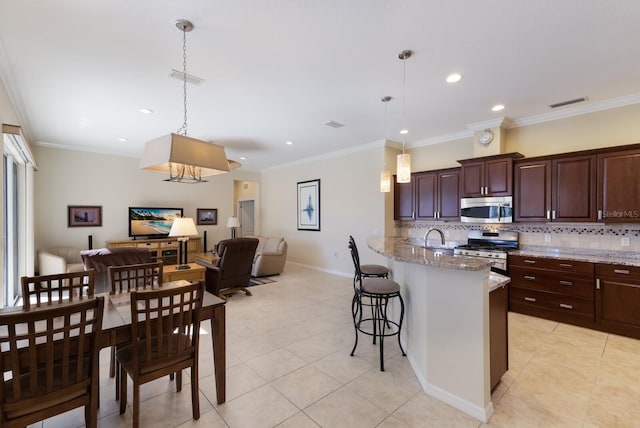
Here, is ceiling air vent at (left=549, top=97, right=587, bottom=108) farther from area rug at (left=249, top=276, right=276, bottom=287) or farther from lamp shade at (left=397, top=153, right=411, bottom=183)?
area rug at (left=249, top=276, right=276, bottom=287)

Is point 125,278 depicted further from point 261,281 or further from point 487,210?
point 487,210

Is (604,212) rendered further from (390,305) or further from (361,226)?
(361,226)

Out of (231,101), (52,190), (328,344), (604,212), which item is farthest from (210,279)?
(604,212)

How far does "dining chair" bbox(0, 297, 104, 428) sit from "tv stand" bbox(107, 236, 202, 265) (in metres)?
5.12

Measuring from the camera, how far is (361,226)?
234 inches

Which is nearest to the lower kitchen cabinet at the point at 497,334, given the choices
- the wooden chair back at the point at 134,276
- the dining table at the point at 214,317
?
the dining table at the point at 214,317

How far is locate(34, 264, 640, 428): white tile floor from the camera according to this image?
6.41ft

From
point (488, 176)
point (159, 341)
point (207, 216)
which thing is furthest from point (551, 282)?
point (207, 216)

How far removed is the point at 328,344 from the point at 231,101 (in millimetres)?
3183

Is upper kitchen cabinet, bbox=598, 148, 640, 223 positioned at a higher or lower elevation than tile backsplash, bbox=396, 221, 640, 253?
higher

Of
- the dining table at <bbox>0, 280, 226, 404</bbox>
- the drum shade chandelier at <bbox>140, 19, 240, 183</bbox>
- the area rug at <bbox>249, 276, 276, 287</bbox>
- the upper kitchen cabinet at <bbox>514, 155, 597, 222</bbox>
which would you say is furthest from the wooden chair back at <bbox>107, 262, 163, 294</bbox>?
the upper kitchen cabinet at <bbox>514, 155, 597, 222</bbox>

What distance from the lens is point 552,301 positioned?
364 centimetres

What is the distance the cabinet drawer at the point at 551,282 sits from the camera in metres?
3.41

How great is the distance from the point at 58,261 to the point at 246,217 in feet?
19.0
